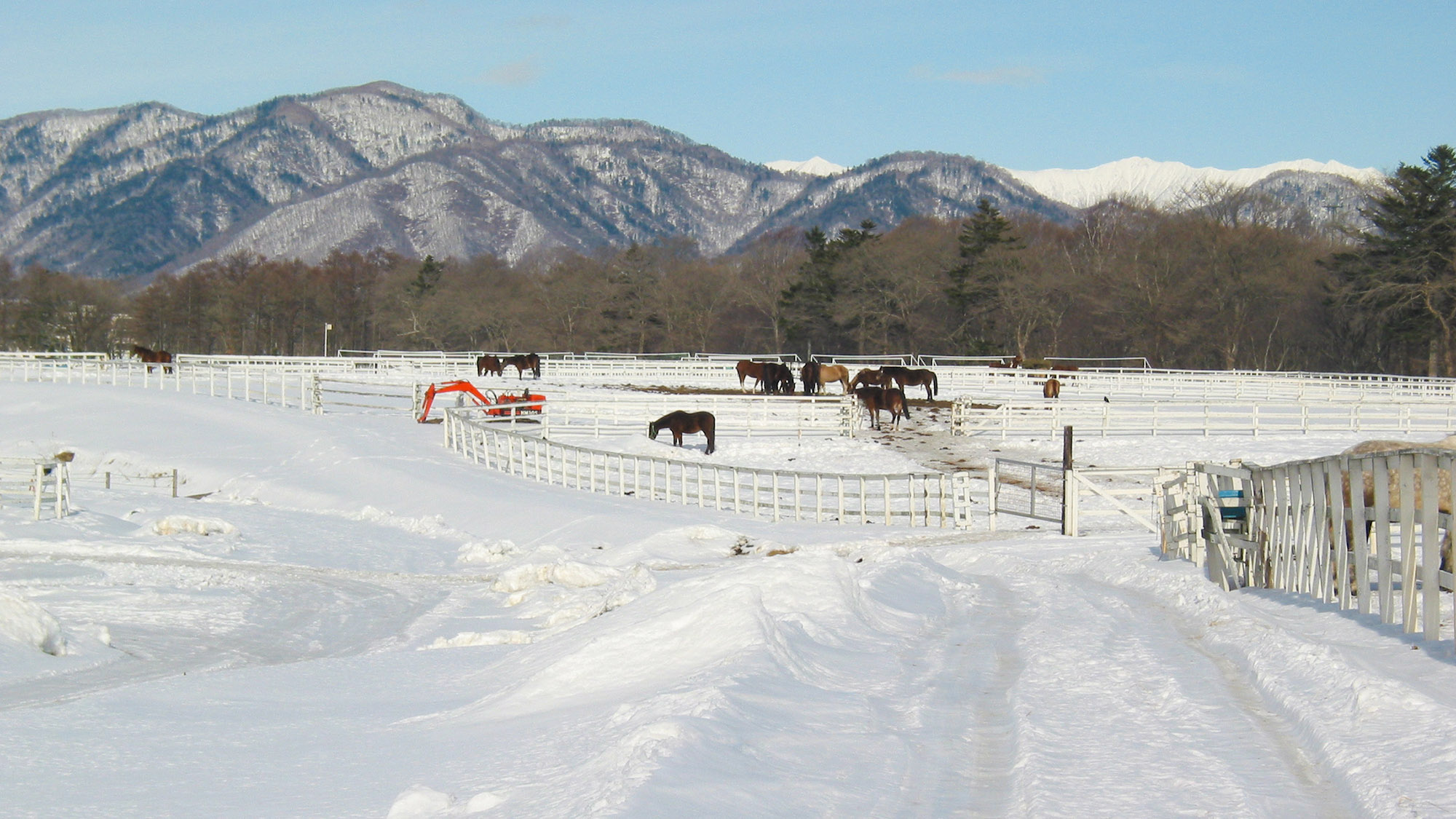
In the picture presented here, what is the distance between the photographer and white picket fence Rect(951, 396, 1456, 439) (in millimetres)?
36062

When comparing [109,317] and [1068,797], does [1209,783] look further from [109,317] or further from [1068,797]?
[109,317]

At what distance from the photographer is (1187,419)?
3769 centimetres

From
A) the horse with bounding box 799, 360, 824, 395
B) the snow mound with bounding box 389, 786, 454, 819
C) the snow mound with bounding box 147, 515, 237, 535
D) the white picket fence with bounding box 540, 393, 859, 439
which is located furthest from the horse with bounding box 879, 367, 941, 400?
the snow mound with bounding box 389, 786, 454, 819

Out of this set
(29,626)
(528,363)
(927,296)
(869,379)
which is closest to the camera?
(29,626)

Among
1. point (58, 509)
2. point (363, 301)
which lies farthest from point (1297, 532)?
point (363, 301)

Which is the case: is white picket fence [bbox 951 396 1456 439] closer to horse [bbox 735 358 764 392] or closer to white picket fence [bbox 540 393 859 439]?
white picket fence [bbox 540 393 859 439]

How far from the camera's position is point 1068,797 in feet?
18.5

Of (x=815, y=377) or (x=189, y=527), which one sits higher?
(x=815, y=377)

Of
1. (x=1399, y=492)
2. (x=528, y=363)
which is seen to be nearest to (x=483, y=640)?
(x=1399, y=492)

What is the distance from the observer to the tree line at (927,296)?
64.8m

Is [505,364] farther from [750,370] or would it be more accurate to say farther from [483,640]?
[483,640]

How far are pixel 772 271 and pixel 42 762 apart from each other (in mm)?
97180

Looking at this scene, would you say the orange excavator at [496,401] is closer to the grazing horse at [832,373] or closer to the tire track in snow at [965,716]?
the grazing horse at [832,373]

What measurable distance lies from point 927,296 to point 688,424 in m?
53.3
